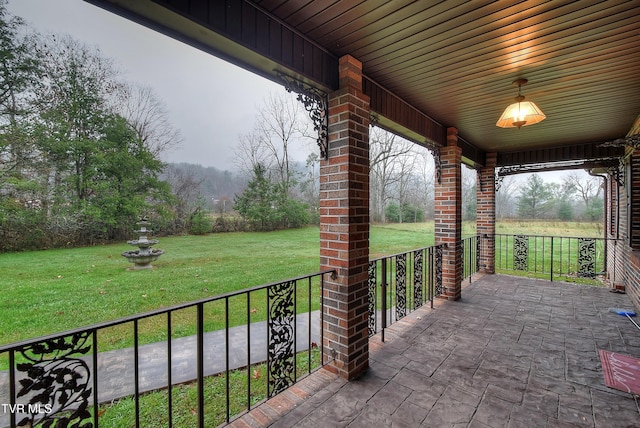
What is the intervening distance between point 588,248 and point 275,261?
686cm

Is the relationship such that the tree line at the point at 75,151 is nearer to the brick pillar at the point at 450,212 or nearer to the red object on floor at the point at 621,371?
the brick pillar at the point at 450,212

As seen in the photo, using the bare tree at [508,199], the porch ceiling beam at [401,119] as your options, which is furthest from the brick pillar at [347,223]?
the bare tree at [508,199]

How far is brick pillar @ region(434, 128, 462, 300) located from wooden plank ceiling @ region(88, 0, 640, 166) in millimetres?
926

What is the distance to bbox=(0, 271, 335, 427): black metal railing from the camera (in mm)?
968

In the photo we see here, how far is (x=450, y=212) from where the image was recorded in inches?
149

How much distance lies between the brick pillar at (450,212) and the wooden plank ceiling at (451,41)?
0.93 m

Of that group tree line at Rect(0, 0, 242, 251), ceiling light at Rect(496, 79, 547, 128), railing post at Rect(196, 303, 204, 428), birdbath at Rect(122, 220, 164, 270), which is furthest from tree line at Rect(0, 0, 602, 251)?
railing post at Rect(196, 303, 204, 428)

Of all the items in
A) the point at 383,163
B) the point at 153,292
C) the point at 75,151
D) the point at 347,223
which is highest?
the point at 383,163

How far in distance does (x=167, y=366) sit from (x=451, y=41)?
2952mm

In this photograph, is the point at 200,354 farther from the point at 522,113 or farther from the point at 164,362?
the point at 522,113

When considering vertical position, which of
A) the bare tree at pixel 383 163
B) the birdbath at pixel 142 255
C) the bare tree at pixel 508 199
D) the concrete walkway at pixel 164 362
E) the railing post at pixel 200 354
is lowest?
the concrete walkway at pixel 164 362

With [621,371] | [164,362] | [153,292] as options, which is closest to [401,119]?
[621,371]

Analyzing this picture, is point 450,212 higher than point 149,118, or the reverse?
point 149,118

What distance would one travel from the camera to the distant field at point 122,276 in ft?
13.3
